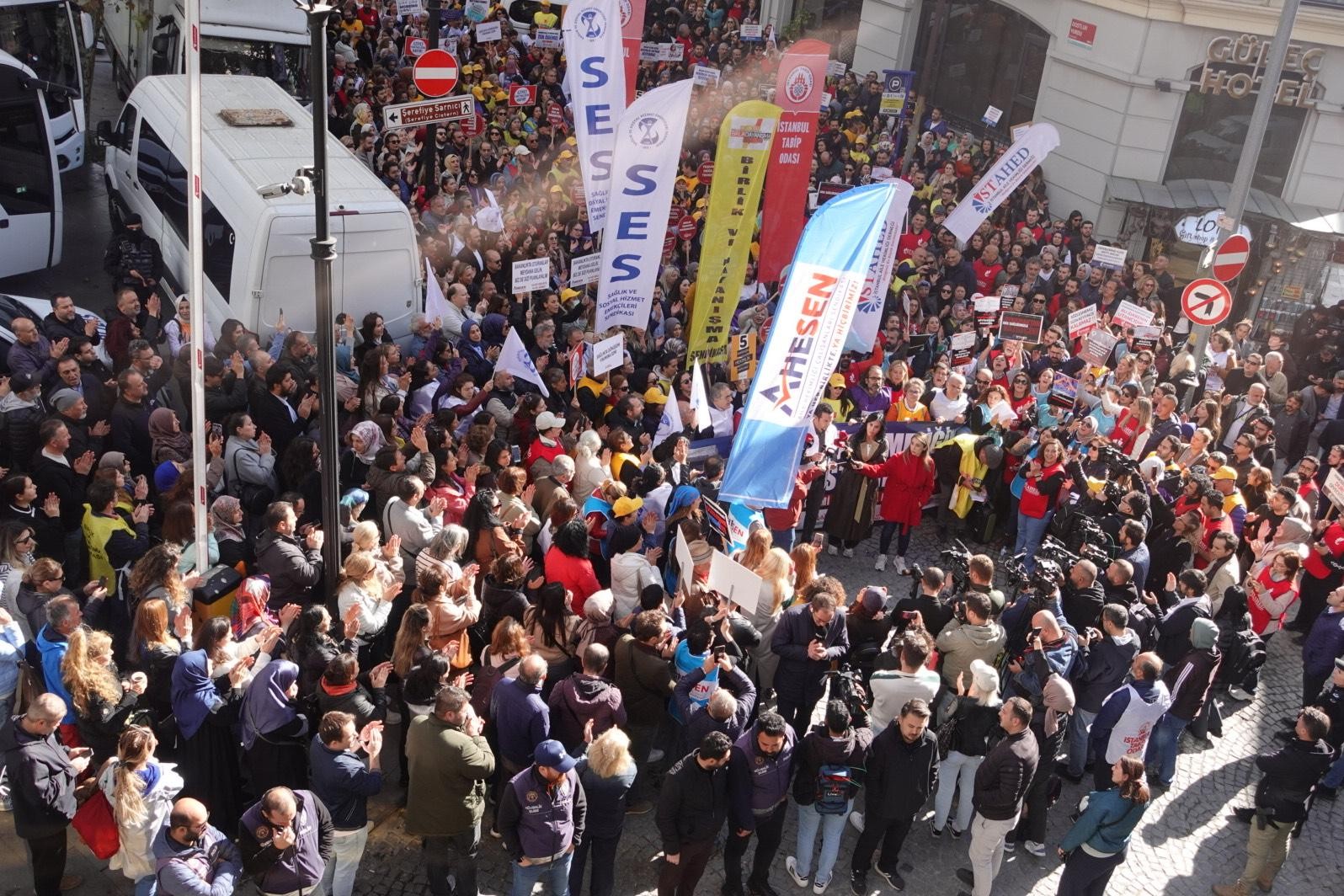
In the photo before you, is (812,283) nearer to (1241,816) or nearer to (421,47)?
(1241,816)

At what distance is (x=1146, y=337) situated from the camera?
1450 cm

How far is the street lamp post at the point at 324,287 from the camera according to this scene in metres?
6.44

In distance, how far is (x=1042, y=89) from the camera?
21.3m

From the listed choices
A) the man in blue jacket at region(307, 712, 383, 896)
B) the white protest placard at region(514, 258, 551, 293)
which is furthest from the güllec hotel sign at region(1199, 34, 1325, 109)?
the man in blue jacket at region(307, 712, 383, 896)

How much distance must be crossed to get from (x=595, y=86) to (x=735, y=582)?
6398mm

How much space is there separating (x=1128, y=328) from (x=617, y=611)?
9223mm

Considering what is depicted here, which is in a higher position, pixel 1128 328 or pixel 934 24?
pixel 934 24

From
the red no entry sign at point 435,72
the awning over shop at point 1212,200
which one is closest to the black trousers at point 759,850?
the red no entry sign at point 435,72

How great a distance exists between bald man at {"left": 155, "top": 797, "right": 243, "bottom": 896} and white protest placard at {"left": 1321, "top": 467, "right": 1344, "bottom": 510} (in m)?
9.68

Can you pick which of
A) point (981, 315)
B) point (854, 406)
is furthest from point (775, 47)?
point (854, 406)

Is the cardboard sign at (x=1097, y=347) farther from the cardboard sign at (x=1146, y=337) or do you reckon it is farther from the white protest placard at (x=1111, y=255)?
the white protest placard at (x=1111, y=255)

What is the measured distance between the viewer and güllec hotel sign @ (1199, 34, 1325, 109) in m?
18.3

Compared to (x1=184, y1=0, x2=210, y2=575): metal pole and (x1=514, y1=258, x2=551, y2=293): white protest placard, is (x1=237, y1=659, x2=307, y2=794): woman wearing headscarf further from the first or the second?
(x1=514, y1=258, x2=551, y2=293): white protest placard

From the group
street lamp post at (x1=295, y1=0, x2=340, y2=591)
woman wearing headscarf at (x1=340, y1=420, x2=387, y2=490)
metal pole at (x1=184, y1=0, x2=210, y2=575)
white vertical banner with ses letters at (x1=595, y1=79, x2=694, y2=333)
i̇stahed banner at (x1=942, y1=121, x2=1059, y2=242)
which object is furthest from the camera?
i̇stahed banner at (x1=942, y1=121, x2=1059, y2=242)
